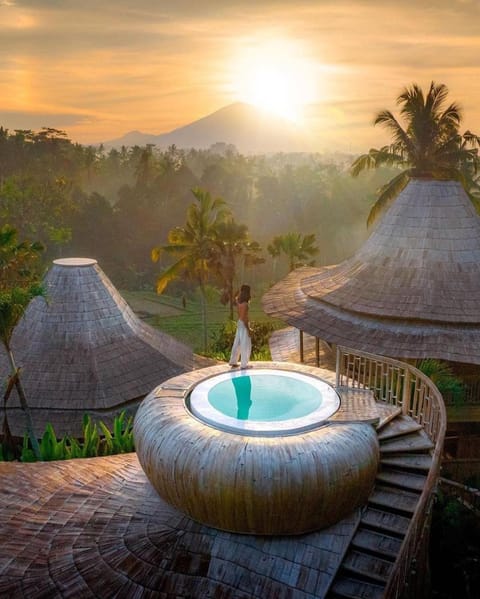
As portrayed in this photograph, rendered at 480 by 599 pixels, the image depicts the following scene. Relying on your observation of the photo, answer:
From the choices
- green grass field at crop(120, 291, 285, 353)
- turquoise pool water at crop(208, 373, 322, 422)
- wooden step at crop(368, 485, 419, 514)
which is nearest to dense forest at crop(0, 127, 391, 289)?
green grass field at crop(120, 291, 285, 353)

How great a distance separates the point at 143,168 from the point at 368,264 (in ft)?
131

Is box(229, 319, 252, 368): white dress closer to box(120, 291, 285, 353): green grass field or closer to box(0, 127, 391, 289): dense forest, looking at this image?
box(120, 291, 285, 353): green grass field

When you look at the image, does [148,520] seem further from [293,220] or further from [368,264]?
[293,220]

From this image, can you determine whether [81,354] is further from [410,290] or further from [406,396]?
[406,396]

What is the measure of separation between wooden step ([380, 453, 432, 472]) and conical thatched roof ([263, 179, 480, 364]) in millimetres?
4700

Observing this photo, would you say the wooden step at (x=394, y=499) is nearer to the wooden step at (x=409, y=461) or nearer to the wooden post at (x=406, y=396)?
the wooden step at (x=409, y=461)

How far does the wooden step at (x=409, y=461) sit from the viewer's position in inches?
323

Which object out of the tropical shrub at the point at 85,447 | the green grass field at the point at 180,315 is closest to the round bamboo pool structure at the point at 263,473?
the tropical shrub at the point at 85,447

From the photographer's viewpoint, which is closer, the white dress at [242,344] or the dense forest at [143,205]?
the white dress at [242,344]

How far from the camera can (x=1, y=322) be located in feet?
39.3

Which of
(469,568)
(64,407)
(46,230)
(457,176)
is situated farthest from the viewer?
(46,230)

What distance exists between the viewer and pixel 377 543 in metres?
7.46

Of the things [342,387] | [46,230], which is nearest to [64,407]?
[342,387]

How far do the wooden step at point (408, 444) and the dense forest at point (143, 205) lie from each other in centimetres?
3507
